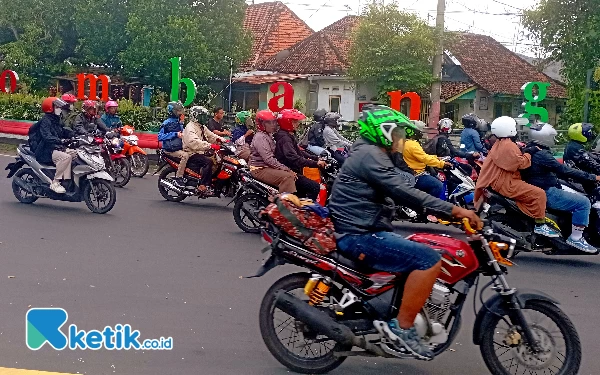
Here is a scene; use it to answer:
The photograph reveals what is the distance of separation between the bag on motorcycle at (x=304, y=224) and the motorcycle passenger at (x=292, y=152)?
5.05 m

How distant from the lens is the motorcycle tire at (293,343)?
16.2 ft

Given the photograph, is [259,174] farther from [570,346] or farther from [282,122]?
[570,346]

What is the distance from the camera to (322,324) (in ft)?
15.8

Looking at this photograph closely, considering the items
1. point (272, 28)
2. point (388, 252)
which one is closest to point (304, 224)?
point (388, 252)

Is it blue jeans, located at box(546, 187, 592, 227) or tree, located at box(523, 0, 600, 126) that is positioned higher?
tree, located at box(523, 0, 600, 126)

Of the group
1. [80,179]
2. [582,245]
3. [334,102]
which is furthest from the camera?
[334,102]

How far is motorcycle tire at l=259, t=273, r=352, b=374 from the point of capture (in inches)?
195

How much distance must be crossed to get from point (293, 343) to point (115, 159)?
1034cm

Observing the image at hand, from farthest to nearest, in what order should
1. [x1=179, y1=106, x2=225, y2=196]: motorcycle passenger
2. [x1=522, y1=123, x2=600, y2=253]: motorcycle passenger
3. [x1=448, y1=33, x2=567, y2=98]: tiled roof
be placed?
[x1=448, y1=33, x2=567, y2=98]: tiled roof, [x1=179, y1=106, x2=225, y2=196]: motorcycle passenger, [x1=522, y1=123, x2=600, y2=253]: motorcycle passenger

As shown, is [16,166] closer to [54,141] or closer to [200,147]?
[54,141]

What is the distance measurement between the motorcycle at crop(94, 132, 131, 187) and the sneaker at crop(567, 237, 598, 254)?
848cm

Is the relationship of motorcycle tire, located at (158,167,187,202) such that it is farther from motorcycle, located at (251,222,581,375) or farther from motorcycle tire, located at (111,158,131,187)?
motorcycle, located at (251,222,581,375)

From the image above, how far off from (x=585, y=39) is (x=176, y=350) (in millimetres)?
19307

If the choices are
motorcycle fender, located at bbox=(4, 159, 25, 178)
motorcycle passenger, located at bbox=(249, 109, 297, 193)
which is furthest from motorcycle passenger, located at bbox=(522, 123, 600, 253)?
motorcycle fender, located at bbox=(4, 159, 25, 178)
